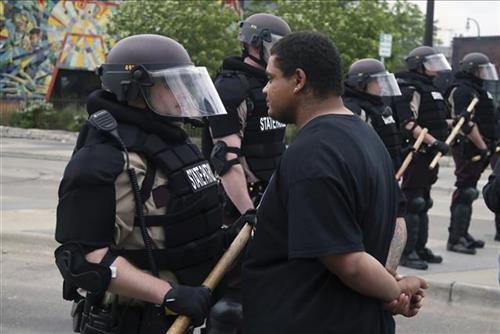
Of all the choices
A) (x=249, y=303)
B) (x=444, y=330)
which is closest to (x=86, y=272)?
(x=249, y=303)

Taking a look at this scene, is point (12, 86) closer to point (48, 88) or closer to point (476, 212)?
point (48, 88)

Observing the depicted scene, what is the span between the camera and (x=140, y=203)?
2.46 m

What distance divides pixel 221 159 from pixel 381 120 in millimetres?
2301

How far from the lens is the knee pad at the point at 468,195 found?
7.49m

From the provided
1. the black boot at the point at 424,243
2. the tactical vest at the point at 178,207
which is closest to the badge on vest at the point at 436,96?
the black boot at the point at 424,243

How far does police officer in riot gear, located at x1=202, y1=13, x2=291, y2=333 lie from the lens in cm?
389

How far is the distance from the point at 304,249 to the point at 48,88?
28.1m

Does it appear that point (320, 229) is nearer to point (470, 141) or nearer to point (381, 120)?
point (381, 120)

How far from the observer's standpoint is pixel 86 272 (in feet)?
7.86

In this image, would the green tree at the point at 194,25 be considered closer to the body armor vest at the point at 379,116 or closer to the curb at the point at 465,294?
the body armor vest at the point at 379,116

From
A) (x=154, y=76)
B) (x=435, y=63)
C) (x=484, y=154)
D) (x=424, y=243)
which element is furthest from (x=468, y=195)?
(x=154, y=76)

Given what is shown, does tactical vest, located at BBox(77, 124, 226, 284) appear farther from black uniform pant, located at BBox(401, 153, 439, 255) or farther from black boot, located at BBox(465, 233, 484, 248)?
black boot, located at BBox(465, 233, 484, 248)

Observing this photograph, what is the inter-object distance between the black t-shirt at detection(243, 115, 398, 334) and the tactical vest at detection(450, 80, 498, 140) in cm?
561

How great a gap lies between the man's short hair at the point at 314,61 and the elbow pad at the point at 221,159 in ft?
5.58
